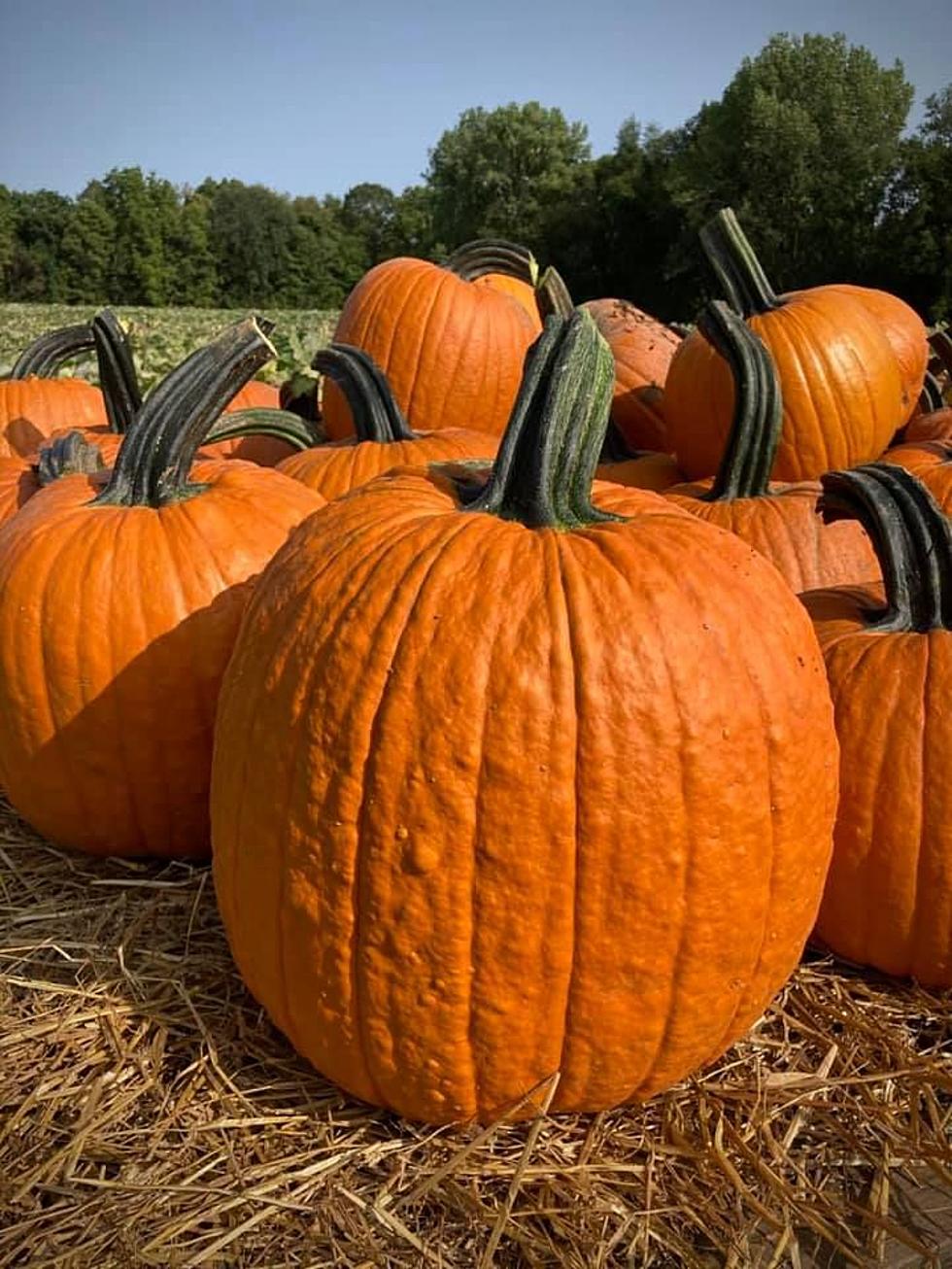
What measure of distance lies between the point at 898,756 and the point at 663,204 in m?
43.0

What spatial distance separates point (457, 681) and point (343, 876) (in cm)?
34

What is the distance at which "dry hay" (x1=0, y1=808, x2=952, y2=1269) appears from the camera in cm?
139

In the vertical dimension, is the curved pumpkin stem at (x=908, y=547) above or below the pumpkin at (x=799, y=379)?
below

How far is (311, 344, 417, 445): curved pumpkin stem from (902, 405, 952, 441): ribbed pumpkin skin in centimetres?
192

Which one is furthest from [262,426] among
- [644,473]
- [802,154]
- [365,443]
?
[802,154]

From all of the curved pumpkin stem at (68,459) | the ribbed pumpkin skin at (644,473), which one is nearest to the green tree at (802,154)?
the ribbed pumpkin skin at (644,473)

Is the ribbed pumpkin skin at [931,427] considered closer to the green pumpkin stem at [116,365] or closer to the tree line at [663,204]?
the green pumpkin stem at [116,365]

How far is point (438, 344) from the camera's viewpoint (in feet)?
12.1

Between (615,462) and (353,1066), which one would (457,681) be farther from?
(615,462)

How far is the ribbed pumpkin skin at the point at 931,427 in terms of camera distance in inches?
142

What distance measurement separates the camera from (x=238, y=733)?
1643mm

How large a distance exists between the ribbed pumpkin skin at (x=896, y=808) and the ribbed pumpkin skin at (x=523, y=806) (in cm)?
32

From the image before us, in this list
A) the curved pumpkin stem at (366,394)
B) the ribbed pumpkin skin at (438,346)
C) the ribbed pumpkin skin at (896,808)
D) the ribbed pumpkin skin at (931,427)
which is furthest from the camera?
the ribbed pumpkin skin at (438,346)

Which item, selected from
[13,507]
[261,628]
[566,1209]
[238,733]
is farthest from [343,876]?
[13,507]
